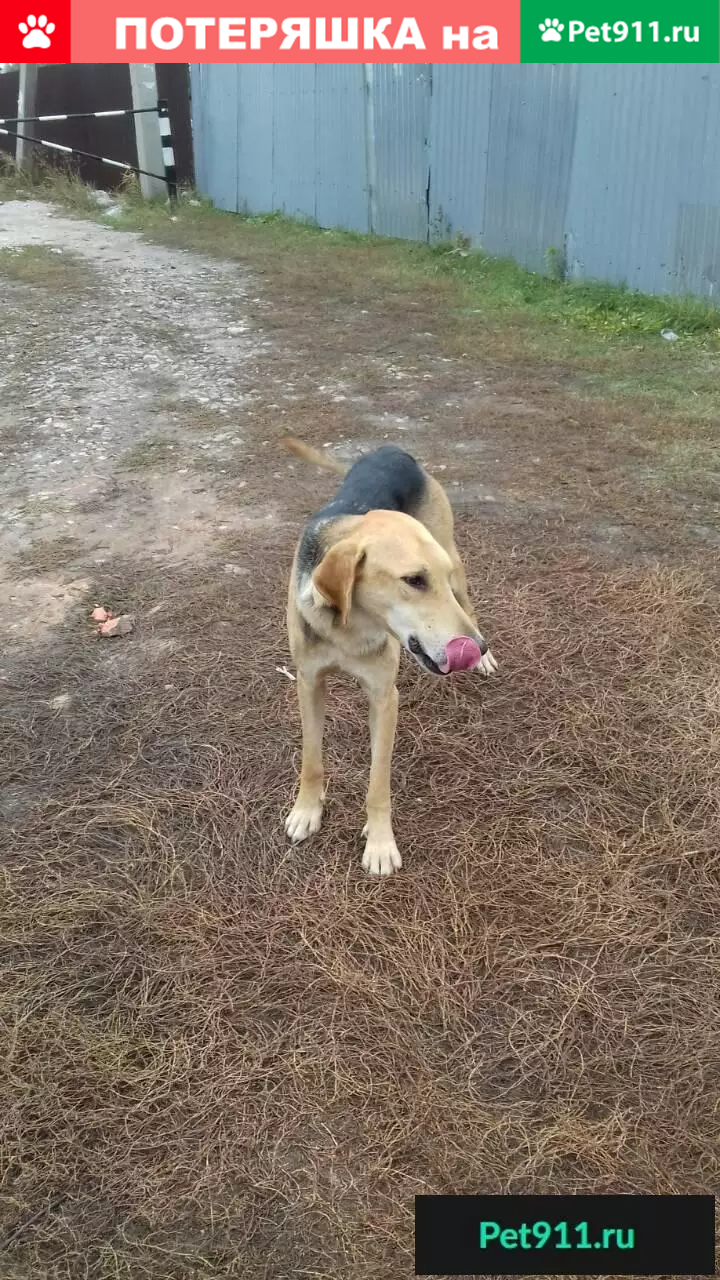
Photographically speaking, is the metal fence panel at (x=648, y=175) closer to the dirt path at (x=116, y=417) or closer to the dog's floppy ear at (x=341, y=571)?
the dirt path at (x=116, y=417)

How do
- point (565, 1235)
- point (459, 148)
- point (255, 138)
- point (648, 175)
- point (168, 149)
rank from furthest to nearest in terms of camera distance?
point (168, 149) → point (255, 138) → point (459, 148) → point (648, 175) → point (565, 1235)

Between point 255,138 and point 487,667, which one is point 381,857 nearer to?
point 487,667

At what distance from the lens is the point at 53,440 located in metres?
5.96

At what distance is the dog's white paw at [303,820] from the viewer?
2957 millimetres

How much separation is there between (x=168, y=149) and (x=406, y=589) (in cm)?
1374

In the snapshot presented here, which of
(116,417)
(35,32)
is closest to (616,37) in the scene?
(116,417)

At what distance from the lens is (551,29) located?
8391 millimetres

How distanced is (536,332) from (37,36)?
36.6 ft

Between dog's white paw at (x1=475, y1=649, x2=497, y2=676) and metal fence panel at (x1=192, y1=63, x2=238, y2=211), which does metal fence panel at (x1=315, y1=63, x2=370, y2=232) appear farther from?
dog's white paw at (x1=475, y1=649, x2=497, y2=676)

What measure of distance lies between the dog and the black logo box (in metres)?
1.01

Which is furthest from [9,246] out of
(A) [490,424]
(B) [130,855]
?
(B) [130,855]

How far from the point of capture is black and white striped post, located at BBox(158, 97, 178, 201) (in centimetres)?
1341

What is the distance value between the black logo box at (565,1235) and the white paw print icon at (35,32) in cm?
1645

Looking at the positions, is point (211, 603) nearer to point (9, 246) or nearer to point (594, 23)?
point (594, 23)
